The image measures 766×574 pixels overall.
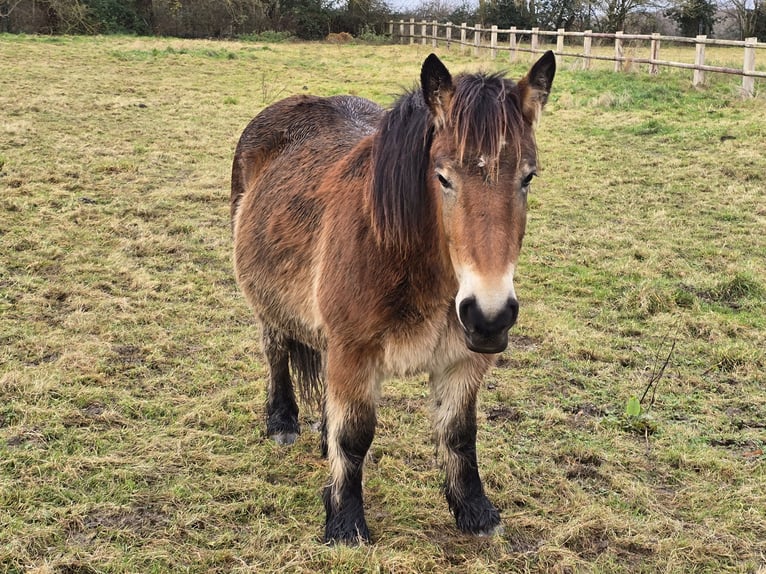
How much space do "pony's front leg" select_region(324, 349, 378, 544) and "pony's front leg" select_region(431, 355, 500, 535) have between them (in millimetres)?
333

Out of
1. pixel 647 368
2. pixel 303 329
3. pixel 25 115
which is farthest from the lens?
pixel 25 115

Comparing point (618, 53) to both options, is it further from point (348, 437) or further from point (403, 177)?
point (348, 437)

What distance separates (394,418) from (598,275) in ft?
9.39

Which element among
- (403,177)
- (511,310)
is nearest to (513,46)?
(403,177)

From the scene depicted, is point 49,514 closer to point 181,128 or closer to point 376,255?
point 376,255

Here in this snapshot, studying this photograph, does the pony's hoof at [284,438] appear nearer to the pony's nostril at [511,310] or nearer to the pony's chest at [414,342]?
the pony's chest at [414,342]

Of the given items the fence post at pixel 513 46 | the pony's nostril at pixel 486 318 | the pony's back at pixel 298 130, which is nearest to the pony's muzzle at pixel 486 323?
the pony's nostril at pixel 486 318

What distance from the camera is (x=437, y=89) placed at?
2.40 meters

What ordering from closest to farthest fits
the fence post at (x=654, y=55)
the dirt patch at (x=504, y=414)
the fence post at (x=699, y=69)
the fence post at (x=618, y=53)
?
the dirt patch at (x=504, y=414) < the fence post at (x=699, y=69) < the fence post at (x=654, y=55) < the fence post at (x=618, y=53)

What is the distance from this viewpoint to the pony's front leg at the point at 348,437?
2.71 m

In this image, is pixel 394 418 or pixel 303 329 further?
pixel 394 418

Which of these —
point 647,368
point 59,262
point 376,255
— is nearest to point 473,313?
point 376,255

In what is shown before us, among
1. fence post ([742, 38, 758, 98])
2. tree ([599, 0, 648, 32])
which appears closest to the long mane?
fence post ([742, 38, 758, 98])

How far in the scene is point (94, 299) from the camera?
5.39 meters
